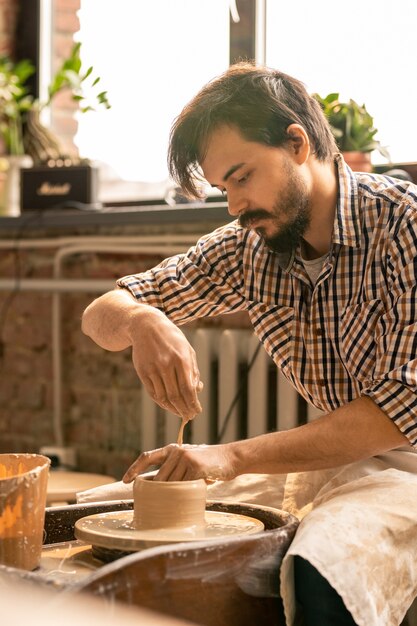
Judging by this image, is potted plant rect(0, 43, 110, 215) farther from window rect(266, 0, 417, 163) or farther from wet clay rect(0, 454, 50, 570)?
wet clay rect(0, 454, 50, 570)

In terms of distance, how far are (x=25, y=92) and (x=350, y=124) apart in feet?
4.17

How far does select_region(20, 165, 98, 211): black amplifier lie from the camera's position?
2.68 m

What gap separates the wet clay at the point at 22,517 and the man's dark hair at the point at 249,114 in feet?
2.16

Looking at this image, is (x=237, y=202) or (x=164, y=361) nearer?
(x=164, y=361)

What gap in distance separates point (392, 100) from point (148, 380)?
1340mm

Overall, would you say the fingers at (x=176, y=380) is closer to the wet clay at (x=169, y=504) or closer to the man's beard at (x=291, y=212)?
the wet clay at (x=169, y=504)

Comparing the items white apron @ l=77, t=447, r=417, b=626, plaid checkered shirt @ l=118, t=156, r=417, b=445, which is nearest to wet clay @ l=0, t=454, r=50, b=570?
white apron @ l=77, t=447, r=417, b=626

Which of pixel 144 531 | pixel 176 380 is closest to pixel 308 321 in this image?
pixel 176 380

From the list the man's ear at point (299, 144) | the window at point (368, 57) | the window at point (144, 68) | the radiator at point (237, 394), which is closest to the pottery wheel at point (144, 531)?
the man's ear at point (299, 144)

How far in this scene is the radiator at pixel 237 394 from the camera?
7.34 ft

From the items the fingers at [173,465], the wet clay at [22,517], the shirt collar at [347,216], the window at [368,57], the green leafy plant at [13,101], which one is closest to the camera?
the wet clay at [22,517]

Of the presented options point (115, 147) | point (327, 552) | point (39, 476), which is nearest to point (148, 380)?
point (39, 476)

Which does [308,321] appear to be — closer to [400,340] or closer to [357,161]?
[400,340]

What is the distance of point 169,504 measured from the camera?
1149mm
